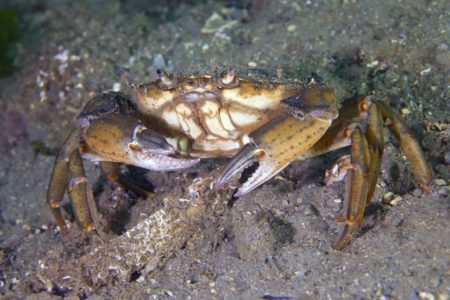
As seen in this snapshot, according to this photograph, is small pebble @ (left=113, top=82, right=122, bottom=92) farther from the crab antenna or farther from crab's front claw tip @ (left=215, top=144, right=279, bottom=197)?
crab's front claw tip @ (left=215, top=144, right=279, bottom=197)

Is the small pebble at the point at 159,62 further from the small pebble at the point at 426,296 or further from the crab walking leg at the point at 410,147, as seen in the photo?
the small pebble at the point at 426,296

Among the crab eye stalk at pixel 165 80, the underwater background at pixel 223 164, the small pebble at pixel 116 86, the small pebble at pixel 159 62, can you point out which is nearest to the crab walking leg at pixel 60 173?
the underwater background at pixel 223 164

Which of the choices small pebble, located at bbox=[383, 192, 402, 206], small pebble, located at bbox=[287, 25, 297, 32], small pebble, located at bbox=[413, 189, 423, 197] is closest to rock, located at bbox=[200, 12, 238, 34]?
Answer: small pebble, located at bbox=[287, 25, 297, 32]

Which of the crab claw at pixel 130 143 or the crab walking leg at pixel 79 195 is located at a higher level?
the crab claw at pixel 130 143

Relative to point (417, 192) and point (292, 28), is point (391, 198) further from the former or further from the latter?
point (292, 28)

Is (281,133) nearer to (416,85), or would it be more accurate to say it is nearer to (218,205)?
(218,205)


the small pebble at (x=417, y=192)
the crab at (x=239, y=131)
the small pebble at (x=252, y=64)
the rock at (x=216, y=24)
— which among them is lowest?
the small pebble at (x=417, y=192)

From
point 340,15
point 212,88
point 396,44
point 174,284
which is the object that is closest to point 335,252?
point 174,284

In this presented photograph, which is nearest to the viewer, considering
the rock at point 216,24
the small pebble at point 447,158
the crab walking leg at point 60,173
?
the small pebble at point 447,158
